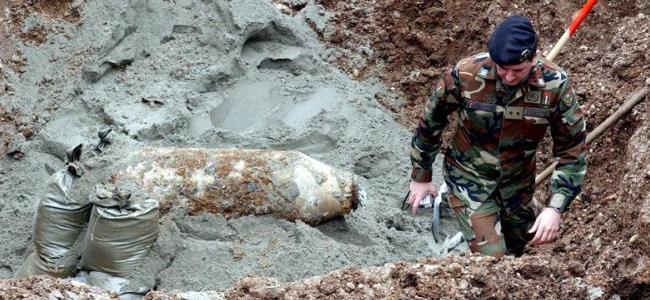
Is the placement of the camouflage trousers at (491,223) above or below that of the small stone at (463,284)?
below

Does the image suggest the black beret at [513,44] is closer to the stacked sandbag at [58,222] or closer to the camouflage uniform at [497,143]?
the camouflage uniform at [497,143]

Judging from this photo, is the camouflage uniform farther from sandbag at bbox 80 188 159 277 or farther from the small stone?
sandbag at bbox 80 188 159 277

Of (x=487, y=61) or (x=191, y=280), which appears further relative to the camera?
(x=191, y=280)

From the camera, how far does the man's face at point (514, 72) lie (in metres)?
5.45

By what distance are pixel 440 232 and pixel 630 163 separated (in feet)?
4.69

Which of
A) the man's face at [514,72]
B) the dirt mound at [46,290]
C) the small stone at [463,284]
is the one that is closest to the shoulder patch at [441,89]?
the man's face at [514,72]

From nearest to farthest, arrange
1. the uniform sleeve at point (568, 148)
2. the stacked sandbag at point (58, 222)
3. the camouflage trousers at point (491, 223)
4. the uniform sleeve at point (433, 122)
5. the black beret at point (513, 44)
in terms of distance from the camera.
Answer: the black beret at point (513, 44) < the uniform sleeve at point (568, 148) < the uniform sleeve at point (433, 122) < the camouflage trousers at point (491, 223) < the stacked sandbag at point (58, 222)

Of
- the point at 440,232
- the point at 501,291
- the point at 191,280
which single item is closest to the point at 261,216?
the point at 191,280

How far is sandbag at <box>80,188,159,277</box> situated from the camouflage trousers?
1.67m

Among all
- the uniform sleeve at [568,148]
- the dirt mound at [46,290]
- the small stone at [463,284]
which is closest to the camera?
the dirt mound at [46,290]

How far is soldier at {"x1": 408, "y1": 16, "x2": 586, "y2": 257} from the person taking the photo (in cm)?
550

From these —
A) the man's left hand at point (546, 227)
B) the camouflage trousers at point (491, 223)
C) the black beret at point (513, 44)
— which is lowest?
the camouflage trousers at point (491, 223)

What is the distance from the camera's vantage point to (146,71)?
8.48 m

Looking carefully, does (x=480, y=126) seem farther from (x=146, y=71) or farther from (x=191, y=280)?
(x=146, y=71)
